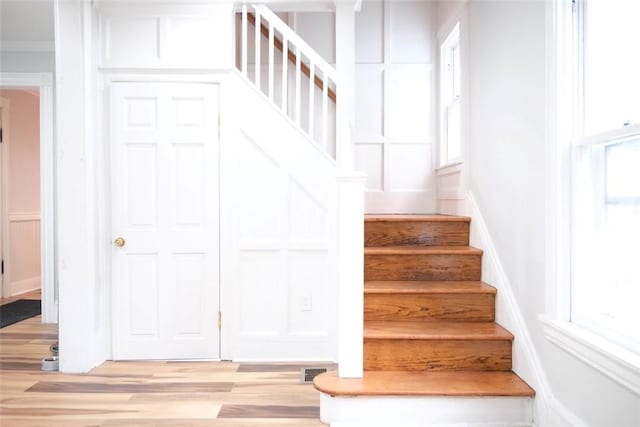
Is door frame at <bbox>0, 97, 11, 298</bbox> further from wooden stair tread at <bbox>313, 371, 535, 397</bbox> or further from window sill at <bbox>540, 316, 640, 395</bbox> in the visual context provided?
window sill at <bbox>540, 316, 640, 395</bbox>

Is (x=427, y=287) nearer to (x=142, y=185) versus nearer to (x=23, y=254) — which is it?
(x=142, y=185)

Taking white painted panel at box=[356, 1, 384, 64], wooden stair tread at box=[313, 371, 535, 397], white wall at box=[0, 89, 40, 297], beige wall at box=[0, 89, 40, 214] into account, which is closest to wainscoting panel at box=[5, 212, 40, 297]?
white wall at box=[0, 89, 40, 297]

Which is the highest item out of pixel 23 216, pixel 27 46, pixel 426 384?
pixel 27 46

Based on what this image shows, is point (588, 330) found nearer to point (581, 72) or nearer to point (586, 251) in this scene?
point (586, 251)

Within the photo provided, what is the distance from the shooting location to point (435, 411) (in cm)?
241

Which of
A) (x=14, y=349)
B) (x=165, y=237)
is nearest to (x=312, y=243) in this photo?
(x=165, y=237)

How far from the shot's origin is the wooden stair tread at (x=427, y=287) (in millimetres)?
2961

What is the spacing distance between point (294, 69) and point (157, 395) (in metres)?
2.81

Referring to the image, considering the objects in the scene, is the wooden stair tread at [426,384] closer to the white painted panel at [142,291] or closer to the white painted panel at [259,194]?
the white painted panel at [259,194]

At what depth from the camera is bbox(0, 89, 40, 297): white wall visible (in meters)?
5.99

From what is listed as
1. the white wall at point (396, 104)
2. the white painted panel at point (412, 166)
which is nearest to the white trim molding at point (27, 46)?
the white wall at point (396, 104)

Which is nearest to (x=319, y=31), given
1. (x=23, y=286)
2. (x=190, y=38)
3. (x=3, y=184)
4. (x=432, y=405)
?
(x=190, y=38)

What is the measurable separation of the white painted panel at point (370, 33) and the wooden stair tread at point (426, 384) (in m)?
3.12

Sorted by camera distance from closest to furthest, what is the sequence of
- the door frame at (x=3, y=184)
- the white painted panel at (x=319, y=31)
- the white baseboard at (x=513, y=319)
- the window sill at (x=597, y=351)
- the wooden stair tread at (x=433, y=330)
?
the window sill at (x=597, y=351) → the white baseboard at (x=513, y=319) → the wooden stair tread at (x=433, y=330) → the white painted panel at (x=319, y=31) → the door frame at (x=3, y=184)
